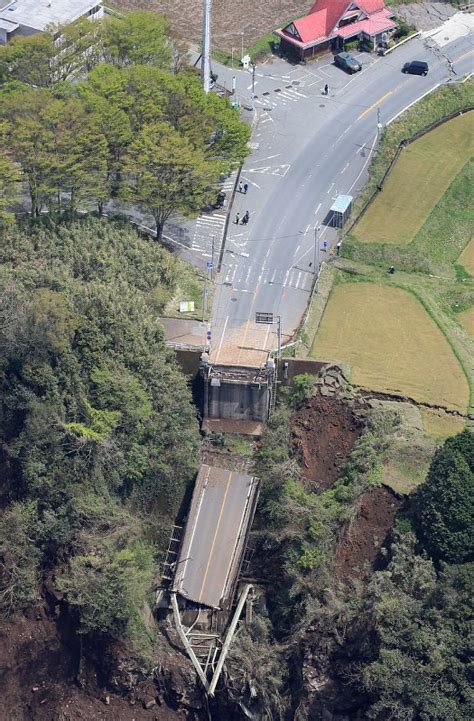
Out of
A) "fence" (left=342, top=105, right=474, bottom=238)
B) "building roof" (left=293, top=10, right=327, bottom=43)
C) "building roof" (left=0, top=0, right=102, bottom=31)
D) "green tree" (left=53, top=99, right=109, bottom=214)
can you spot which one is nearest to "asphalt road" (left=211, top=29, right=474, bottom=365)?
"fence" (left=342, top=105, right=474, bottom=238)

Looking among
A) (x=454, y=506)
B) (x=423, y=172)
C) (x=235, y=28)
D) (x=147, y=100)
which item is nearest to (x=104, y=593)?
(x=454, y=506)

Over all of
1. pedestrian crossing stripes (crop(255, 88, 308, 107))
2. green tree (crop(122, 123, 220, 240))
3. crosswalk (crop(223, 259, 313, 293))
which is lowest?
crosswalk (crop(223, 259, 313, 293))

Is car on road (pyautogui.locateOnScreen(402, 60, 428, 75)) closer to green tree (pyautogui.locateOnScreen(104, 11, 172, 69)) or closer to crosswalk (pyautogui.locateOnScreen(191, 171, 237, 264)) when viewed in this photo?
green tree (pyautogui.locateOnScreen(104, 11, 172, 69))

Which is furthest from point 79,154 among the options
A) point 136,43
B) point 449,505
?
point 449,505

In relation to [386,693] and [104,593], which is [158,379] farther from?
[386,693]

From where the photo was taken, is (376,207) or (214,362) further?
(376,207)

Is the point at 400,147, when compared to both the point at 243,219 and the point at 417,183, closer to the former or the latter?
the point at 417,183

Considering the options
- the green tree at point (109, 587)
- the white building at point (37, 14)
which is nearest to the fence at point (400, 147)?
the green tree at point (109, 587)
